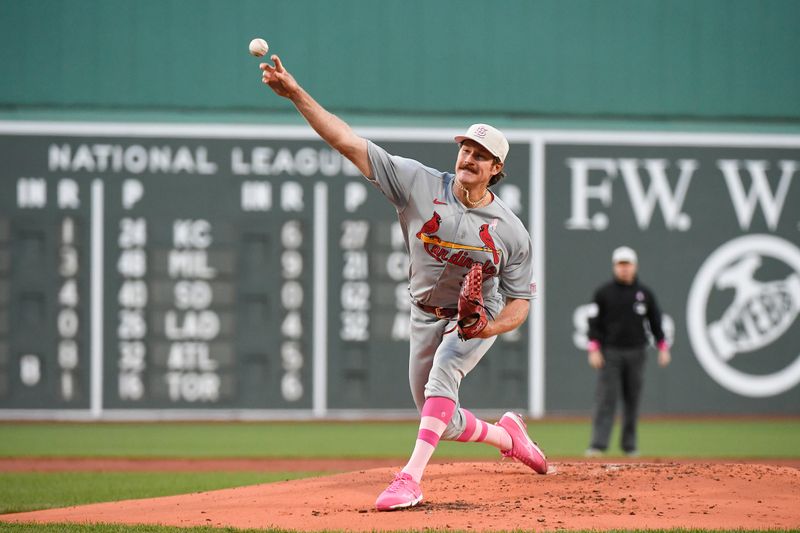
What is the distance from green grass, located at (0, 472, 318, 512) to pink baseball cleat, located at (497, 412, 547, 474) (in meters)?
2.30

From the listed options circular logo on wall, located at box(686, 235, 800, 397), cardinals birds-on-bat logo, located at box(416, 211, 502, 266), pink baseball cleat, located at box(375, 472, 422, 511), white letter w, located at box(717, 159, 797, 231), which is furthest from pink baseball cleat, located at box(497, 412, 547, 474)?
white letter w, located at box(717, 159, 797, 231)

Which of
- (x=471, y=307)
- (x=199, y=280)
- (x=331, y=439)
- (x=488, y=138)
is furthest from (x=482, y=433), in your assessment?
(x=199, y=280)

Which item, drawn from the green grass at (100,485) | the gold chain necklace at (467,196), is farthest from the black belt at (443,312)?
the green grass at (100,485)

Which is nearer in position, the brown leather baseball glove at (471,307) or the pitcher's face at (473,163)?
the brown leather baseball glove at (471,307)

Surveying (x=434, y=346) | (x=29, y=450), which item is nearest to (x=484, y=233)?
(x=434, y=346)

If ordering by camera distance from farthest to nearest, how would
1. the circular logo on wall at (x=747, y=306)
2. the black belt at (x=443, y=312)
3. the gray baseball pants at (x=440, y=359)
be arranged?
the circular logo on wall at (x=747, y=306) → the black belt at (x=443, y=312) → the gray baseball pants at (x=440, y=359)

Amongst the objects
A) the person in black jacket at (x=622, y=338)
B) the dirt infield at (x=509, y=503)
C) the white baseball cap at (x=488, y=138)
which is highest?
the white baseball cap at (x=488, y=138)

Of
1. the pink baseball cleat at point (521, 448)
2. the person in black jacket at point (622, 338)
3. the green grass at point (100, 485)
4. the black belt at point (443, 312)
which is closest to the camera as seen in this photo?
the black belt at point (443, 312)

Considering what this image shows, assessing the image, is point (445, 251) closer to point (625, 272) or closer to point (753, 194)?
point (625, 272)

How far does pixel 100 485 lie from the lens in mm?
8164

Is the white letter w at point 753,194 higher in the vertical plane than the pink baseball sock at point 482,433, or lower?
higher

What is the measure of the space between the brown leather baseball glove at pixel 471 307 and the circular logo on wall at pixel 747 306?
8.15m

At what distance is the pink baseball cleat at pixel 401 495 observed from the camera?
5691 mm

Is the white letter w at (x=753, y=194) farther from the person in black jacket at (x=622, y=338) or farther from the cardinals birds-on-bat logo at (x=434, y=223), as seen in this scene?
the cardinals birds-on-bat logo at (x=434, y=223)
